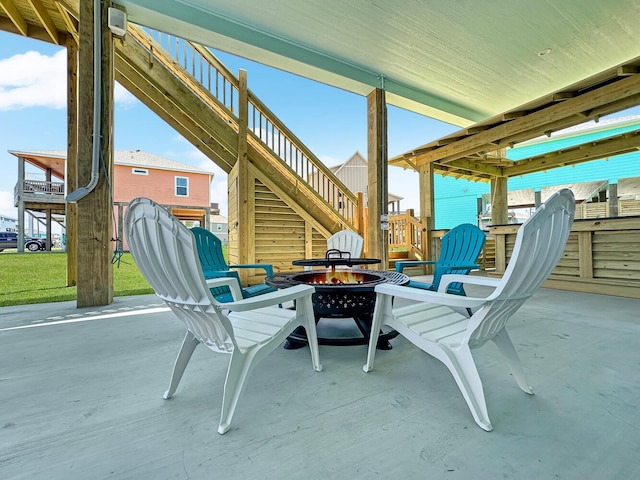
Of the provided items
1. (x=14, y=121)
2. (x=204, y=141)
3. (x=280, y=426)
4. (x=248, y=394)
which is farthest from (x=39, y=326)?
(x=14, y=121)

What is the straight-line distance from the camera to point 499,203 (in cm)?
798

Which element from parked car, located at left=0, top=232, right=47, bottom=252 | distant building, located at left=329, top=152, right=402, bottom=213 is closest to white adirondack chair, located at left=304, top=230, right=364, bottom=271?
distant building, located at left=329, top=152, right=402, bottom=213

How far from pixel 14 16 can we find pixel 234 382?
565cm

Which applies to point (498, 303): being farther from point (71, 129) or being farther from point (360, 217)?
point (71, 129)

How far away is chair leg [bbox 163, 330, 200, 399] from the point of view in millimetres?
1546

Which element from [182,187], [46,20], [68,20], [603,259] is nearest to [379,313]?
[603,259]

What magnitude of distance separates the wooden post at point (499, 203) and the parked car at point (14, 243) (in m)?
18.4

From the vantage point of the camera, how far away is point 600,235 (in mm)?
4574

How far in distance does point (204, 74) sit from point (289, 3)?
2398 millimetres

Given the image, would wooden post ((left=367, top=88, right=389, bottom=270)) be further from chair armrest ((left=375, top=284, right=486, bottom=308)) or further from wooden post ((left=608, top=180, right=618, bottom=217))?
wooden post ((left=608, top=180, right=618, bottom=217))

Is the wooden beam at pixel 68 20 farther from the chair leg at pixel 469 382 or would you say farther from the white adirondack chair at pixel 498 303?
the chair leg at pixel 469 382

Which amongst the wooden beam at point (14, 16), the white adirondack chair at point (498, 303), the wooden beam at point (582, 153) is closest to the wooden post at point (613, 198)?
the wooden beam at point (582, 153)

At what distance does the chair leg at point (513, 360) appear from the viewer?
1.57 m

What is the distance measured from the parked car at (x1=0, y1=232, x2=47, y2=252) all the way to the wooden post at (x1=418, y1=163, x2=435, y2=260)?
16.6 metres
